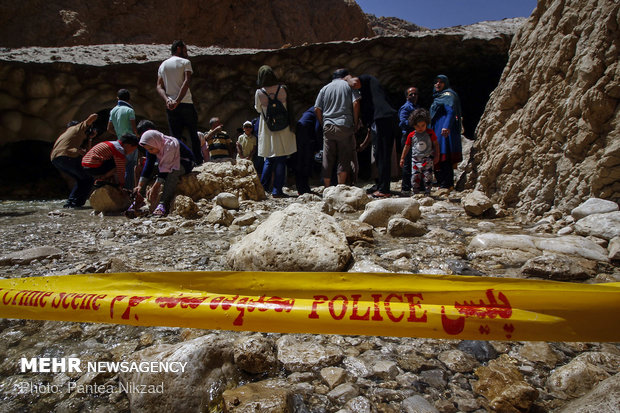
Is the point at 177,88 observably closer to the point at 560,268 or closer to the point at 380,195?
the point at 380,195

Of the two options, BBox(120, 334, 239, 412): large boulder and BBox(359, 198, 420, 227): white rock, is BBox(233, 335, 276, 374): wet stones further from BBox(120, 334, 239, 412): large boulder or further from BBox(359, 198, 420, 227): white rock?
BBox(359, 198, 420, 227): white rock

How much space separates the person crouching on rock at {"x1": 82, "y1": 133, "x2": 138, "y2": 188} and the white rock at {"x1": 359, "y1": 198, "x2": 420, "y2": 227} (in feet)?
9.39

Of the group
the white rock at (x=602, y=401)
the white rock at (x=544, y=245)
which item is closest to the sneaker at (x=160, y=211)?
the white rock at (x=544, y=245)

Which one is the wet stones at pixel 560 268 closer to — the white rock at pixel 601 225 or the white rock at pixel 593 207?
the white rock at pixel 601 225

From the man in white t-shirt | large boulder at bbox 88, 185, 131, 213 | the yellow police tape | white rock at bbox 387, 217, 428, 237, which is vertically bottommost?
white rock at bbox 387, 217, 428, 237

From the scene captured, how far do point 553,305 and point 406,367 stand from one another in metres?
0.46

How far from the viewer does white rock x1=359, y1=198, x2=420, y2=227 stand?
100 inches

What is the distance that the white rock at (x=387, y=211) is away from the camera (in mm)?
2547

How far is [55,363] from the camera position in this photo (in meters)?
1.07

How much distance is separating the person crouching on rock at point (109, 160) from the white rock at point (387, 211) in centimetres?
286

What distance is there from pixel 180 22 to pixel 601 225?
47.6 ft

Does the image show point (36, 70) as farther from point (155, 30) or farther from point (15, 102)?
point (155, 30)

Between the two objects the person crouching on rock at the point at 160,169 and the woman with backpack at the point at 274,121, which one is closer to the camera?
the person crouching on rock at the point at 160,169

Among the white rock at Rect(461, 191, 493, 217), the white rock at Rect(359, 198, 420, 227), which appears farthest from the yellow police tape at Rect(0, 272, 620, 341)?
the white rock at Rect(461, 191, 493, 217)
